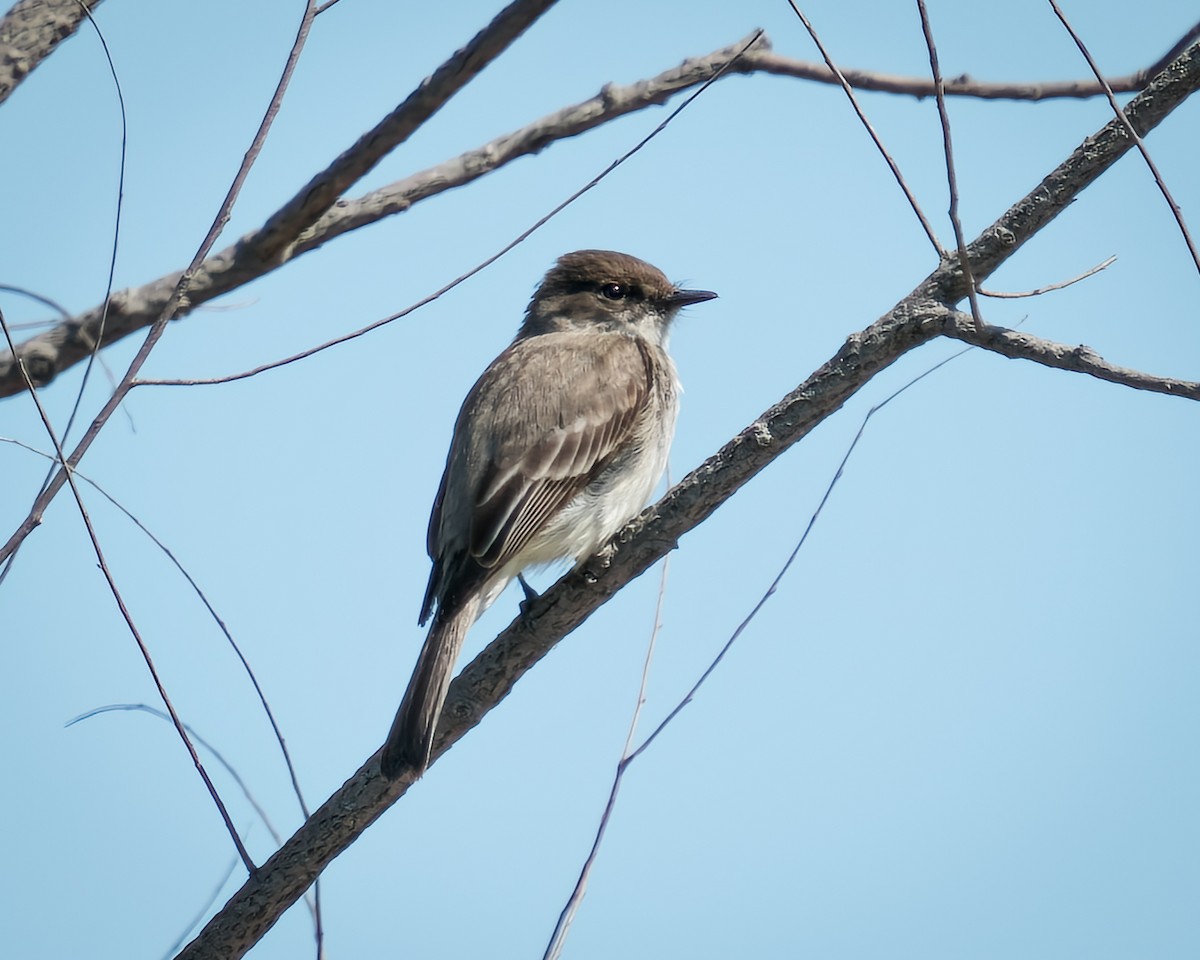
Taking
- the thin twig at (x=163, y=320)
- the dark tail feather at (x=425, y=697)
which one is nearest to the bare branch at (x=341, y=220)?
the dark tail feather at (x=425, y=697)

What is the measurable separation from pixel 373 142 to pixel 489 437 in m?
1.30

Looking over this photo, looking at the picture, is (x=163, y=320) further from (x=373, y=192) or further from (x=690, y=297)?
(x=690, y=297)

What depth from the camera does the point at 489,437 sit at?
555 cm

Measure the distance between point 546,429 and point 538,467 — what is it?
222 millimetres

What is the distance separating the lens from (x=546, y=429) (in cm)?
554

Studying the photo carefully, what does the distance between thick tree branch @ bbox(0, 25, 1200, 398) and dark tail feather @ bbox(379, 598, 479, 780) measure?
1711mm

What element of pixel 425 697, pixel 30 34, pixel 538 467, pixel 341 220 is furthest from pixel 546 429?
pixel 30 34

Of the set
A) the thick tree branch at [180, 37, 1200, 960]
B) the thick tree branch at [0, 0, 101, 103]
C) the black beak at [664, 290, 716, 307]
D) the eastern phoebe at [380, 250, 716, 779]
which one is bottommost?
the thick tree branch at [180, 37, 1200, 960]

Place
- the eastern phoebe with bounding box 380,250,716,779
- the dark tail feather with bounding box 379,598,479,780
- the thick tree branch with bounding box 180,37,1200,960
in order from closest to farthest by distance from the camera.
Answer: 1. the thick tree branch with bounding box 180,37,1200,960
2. the dark tail feather with bounding box 379,598,479,780
3. the eastern phoebe with bounding box 380,250,716,779

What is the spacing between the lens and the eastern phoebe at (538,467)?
5148mm

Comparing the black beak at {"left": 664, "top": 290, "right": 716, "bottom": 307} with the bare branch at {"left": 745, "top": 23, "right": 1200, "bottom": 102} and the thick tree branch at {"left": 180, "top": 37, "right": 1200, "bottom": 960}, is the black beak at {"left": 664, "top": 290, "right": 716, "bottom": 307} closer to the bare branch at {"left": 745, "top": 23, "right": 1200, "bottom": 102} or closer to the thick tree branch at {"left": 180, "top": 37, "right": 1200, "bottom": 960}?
the bare branch at {"left": 745, "top": 23, "right": 1200, "bottom": 102}

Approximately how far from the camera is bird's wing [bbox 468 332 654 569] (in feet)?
17.2

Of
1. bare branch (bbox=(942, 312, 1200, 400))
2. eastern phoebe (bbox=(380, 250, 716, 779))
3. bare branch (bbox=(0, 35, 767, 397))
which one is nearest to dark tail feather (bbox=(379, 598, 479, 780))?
eastern phoebe (bbox=(380, 250, 716, 779))

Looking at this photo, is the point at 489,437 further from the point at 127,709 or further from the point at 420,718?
the point at 127,709
